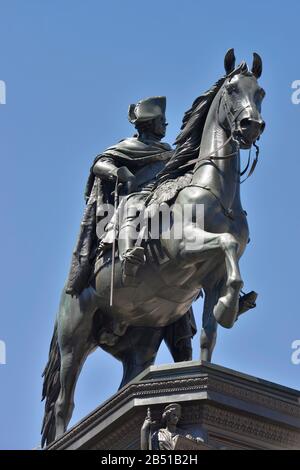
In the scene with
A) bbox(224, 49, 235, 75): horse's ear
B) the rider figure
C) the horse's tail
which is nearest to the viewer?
bbox(224, 49, 235, 75): horse's ear

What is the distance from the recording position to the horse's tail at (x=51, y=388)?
2538cm

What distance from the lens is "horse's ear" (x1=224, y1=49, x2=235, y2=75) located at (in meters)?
24.2

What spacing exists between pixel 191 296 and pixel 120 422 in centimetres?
281

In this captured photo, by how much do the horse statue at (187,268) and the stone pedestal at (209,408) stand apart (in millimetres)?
1020

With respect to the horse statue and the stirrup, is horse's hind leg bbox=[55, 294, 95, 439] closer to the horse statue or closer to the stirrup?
the horse statue

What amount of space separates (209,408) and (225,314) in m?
1.38

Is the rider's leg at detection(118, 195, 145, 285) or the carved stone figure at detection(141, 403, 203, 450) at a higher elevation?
the rider's leg at detection(118, 195, 145, 285)

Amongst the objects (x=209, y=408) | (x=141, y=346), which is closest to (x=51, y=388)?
(x=141, y=346)

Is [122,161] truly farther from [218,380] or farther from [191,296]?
[218,380]

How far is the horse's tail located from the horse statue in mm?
20

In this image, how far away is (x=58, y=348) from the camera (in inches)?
1008

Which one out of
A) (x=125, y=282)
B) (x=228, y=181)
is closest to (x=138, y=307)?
(x=125, y=282)

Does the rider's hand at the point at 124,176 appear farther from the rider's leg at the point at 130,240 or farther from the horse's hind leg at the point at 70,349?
the horse's hind leg at the point at 70,349

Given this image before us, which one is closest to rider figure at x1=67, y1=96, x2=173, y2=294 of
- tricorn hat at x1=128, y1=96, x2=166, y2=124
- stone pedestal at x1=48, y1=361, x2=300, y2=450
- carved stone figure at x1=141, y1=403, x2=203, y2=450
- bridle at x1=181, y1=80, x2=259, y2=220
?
tricorn hat at x1=128, y1=96, x2=166, y2=124
